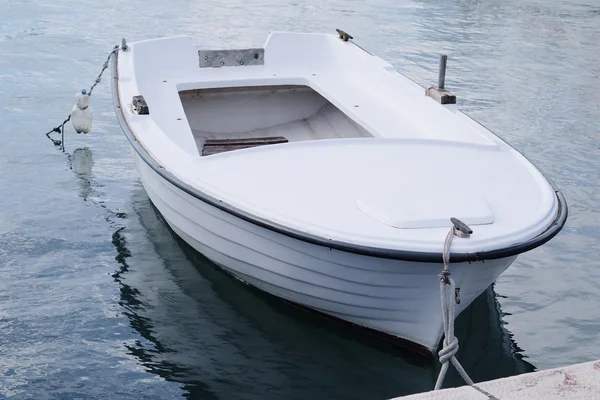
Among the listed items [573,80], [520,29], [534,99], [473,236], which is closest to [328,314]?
[473,236]

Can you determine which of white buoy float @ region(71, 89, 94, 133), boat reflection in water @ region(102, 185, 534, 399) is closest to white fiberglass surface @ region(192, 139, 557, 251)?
boat reflection in water @ region(102, 185, 534, 399)

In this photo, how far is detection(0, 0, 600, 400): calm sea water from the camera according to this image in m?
4.65

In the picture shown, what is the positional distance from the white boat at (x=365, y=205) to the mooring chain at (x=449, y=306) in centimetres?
6

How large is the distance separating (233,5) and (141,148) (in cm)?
1166

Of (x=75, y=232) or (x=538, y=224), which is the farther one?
(x=75, y=232)

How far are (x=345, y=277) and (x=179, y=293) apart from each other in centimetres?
154

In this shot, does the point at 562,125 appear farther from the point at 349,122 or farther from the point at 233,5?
the point at 233,5

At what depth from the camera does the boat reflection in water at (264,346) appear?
4.59 meters

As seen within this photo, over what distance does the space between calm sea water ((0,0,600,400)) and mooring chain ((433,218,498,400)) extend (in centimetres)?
77

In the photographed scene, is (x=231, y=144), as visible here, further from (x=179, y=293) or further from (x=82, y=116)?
(x=82, y=116)

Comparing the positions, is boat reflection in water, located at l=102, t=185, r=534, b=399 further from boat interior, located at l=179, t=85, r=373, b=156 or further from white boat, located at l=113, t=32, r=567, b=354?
boat interior, located at l=179, t=85, r=373, b=156

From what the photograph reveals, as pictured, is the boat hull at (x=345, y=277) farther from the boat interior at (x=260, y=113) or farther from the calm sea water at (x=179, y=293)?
the boat interior at (x=260, y=113)

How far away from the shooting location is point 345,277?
4500 mm

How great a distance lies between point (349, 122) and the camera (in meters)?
7.34
